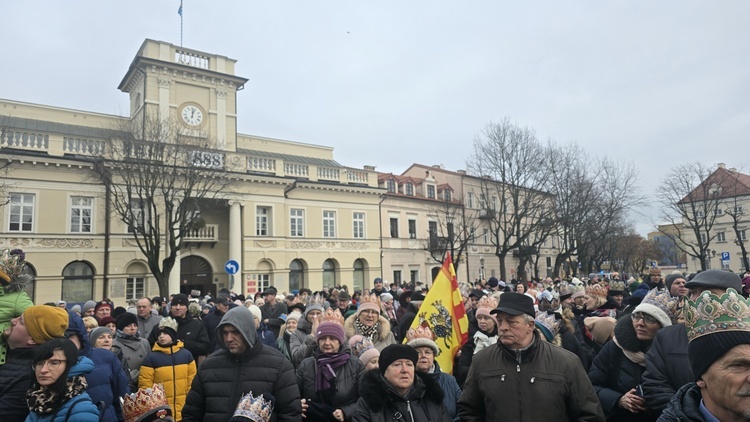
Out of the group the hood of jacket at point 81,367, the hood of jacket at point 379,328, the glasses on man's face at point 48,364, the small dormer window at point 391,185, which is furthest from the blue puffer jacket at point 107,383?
the small dormer window at point 391,185

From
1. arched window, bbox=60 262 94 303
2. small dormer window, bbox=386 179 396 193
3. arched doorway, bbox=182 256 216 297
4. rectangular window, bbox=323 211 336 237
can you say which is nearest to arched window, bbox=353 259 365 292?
rectangular window, bbox=323 211 336 237

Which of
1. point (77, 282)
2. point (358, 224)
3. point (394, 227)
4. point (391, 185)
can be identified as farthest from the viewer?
point (391, 185)

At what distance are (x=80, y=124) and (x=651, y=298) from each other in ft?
107

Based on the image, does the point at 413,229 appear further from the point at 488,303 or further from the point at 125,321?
the point at 125,321

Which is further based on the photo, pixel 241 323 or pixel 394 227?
pixel 394 227

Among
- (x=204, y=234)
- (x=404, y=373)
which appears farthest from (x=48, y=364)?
(x=204, y=234)

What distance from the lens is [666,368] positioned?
3.29 metres

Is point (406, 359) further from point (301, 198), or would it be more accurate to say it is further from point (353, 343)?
point (301, 198)

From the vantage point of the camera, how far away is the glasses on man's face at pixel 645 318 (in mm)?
3715

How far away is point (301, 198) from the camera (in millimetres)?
32375

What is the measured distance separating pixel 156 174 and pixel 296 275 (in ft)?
42.6

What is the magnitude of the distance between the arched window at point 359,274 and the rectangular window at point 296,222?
17.6ft

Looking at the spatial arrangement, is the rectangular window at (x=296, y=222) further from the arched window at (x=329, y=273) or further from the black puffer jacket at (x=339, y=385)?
the black puffer jacket at (x=339, y=385)

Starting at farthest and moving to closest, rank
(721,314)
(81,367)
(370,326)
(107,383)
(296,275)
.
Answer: (296,275) → (370,326) → (107,383) → (81,367) → (721,314)
